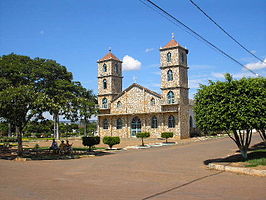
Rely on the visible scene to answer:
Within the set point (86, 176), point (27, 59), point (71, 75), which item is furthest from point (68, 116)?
point (86, 176)

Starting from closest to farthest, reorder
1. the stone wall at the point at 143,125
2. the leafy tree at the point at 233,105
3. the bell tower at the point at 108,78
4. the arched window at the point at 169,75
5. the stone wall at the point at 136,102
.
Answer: the leafy tree at the point at 233,105, the stone wall at the point at 143,125, the arched window at the point at 169,75, the stone wall at the point at 136,102, the bell tower at the point at 108,78

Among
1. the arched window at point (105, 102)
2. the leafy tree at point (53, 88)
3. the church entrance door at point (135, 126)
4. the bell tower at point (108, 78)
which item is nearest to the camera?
the leafy tree at point (53, 88)

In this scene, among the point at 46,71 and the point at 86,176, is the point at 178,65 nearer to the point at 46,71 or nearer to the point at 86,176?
the point at 46,71

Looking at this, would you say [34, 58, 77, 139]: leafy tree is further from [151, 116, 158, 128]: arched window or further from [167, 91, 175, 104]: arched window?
[151, 116, 158, 128]: arched window

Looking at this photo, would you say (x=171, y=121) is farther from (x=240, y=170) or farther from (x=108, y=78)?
(x=240, y=170)

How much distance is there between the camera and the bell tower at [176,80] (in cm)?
3950

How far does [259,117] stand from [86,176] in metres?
7.38

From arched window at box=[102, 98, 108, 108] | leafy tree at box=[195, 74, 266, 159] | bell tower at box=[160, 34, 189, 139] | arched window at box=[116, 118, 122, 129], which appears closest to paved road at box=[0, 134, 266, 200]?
leafy tree at box=[195, 74, 266, 159]

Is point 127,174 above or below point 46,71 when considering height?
below

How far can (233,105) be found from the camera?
40.5ft

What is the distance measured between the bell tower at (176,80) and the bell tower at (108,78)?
8.60 meters

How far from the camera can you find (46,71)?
19516 mm

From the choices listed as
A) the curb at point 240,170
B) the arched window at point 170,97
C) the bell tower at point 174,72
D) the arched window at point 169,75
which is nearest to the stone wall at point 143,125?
the arched window at point 170,97

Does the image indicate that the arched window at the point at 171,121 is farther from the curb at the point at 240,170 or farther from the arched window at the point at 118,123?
the curb at the point at 240,170
